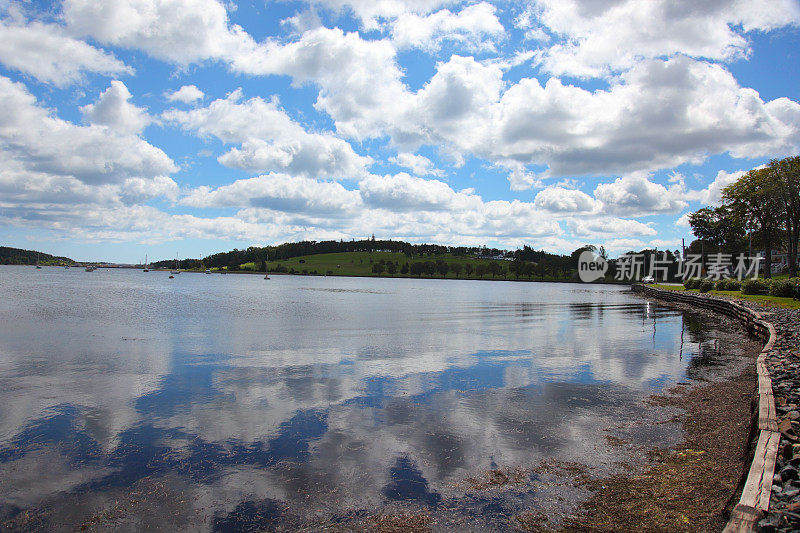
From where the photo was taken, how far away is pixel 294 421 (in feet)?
37.2

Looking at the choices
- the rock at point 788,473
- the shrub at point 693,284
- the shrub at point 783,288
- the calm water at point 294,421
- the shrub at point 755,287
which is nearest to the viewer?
the rock at point 788,473

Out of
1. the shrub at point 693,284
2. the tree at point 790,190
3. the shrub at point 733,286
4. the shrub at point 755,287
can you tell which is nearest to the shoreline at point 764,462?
the shrub at point 755,287

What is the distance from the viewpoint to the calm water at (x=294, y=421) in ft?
24.5

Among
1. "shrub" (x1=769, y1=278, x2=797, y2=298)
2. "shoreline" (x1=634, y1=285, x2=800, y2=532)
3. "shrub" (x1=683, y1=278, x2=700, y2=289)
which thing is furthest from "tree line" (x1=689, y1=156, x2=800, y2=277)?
"shoreline" (x1=634, y1=285, x2=800, y2=532)

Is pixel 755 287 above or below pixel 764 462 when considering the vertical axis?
above

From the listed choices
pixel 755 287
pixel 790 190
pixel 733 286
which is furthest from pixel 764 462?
pixel 790 190

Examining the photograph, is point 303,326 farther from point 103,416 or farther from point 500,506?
point 500,506

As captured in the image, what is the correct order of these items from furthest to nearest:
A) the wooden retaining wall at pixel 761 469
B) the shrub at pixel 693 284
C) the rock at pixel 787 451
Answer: the shrub at pixel 693 284 → the rock at pixel 787 451 → the wooden retaining wall at pixel 761 469

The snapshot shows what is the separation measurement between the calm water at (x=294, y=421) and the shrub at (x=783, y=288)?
2292 cm

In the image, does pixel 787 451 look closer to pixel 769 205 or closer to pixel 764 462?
pixel 764 462

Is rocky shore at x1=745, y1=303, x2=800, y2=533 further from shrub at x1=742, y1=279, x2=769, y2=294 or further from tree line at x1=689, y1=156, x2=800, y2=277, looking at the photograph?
tree line at x1=689, y1=156, x2=800, y2=277

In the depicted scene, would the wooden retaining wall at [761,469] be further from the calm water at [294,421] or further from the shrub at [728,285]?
the shrub at [728,285]

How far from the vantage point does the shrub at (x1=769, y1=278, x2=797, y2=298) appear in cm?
4068

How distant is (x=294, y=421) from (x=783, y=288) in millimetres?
47233
